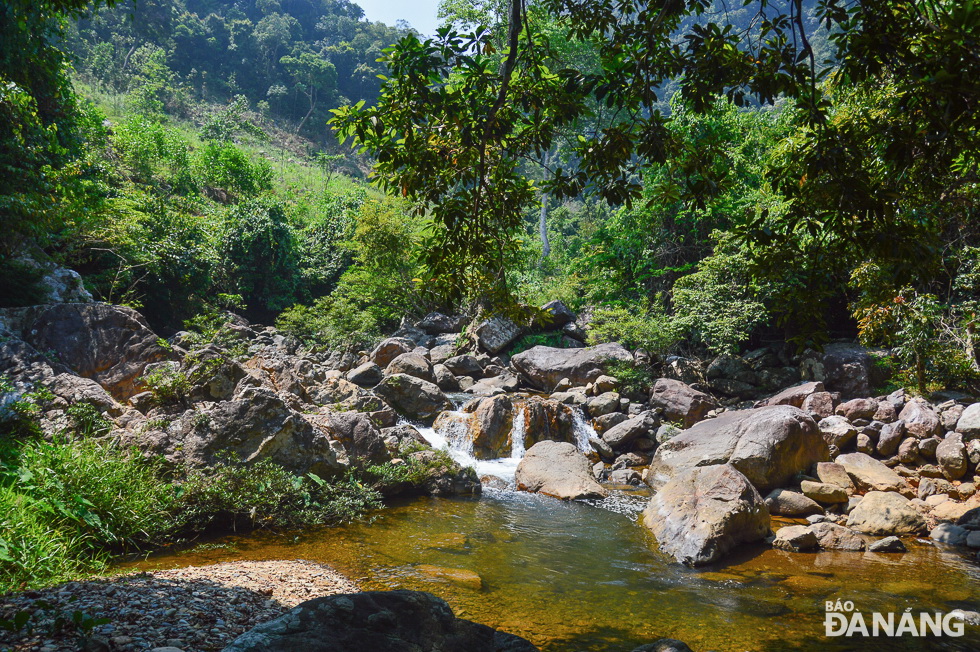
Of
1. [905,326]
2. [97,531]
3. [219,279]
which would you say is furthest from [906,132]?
[219,279]

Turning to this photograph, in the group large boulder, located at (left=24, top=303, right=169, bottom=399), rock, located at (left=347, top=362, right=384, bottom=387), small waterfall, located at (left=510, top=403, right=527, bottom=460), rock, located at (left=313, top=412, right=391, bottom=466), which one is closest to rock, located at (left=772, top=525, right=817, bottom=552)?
small waterfall, located at (left=510, top=403, right=527, bottom=460)

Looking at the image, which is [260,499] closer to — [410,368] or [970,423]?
[410,368]

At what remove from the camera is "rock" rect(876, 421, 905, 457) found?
10.8 m

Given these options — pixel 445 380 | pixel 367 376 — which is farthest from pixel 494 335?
pixel 367 376

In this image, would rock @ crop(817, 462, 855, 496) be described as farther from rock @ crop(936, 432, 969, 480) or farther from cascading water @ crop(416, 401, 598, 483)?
cascading water @ crop(416, 401, 598, 483)

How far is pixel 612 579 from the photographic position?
6.76 m

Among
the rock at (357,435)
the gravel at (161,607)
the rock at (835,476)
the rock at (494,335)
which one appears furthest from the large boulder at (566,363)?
the gravel at (161,607)

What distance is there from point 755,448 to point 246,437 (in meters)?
8.80

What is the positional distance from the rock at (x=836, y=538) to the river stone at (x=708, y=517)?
742mm

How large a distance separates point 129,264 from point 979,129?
20.6m

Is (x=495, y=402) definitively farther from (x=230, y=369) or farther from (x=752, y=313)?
(x=752, y=313)

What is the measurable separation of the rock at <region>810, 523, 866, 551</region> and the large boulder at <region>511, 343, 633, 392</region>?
888cm

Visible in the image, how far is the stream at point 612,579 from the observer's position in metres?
5.35

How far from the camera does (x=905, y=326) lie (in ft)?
37.0
